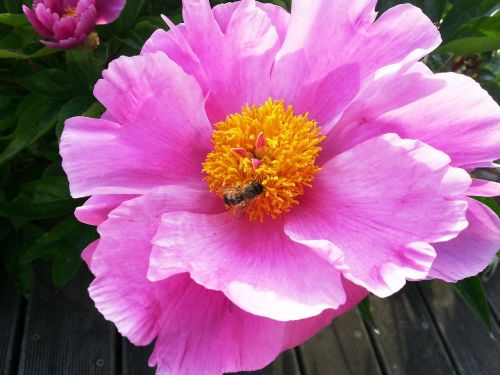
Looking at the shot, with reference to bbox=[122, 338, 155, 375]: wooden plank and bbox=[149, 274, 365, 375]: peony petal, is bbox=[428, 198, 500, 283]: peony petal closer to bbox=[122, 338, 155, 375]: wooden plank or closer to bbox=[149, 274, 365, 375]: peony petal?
bbox=[149, 274, 365, 375]: peony petal

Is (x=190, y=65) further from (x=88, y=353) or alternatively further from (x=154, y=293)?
(x=88, y=353)

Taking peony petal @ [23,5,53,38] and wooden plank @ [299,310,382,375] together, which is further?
wooden plank @ [299,310,382,375]

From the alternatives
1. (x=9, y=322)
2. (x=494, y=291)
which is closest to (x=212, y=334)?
(x=9, y=322)

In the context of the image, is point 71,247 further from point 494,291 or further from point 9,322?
point 494,291

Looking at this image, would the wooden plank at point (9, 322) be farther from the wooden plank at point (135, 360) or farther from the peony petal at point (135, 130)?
the peony petal at point (135, 130)

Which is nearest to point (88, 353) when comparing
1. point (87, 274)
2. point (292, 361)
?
point (87, 274)

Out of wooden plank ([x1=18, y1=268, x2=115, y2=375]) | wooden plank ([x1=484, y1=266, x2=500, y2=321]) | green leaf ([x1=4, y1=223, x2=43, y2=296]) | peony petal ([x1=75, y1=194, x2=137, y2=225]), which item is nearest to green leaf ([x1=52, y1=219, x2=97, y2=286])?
green leaf ([x1=4, y1=223, x2=43, y2=296])

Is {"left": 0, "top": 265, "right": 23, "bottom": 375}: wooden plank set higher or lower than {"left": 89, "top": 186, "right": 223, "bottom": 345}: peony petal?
lower

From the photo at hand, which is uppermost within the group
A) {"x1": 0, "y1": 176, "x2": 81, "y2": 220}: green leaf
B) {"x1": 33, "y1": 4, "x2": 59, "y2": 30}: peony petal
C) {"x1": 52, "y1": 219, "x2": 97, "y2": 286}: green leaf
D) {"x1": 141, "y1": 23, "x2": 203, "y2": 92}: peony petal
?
{"x1": 141, "y1": 23, "x2": 203, "y2": 92}: peony petal
